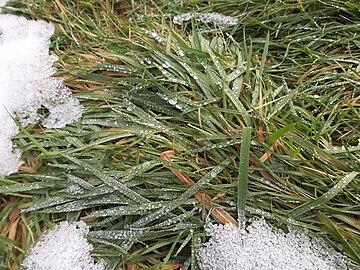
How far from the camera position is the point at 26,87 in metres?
1.44

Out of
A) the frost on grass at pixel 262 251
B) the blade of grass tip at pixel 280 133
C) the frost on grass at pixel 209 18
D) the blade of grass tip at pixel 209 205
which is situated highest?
the frost on grass at pixel 209 18

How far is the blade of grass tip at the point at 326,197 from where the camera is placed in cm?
111

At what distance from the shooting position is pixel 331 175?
1166 millimetres

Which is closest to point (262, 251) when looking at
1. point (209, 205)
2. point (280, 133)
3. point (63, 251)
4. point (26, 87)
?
point (209, 205)

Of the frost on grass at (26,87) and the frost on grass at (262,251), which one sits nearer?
the frost on grass at (262,251)

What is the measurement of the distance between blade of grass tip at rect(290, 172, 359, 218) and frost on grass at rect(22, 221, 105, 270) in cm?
56

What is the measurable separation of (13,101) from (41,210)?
0.42 meters

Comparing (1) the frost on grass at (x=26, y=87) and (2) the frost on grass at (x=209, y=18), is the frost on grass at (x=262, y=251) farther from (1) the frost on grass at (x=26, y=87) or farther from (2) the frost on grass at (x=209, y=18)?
(2) the frost on grass at (x=209, y=18)

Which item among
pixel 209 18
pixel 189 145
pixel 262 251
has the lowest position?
pixel 262 251

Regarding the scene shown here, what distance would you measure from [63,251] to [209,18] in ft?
3.41

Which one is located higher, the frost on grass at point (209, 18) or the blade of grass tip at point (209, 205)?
the frost on grass at point (209, 18)

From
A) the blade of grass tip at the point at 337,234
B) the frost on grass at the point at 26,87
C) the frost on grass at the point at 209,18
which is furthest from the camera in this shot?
the frost on grass at the point at 209,18

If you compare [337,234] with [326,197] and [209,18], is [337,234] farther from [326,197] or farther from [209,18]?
[209,18]

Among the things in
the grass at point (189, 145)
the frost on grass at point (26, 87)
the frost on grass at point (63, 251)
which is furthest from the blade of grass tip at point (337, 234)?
the frost on grass at point (26, 87)
